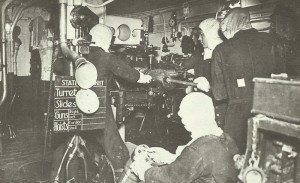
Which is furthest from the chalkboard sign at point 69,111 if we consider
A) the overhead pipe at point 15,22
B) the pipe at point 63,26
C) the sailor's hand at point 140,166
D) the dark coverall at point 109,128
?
the overhead pipe at point 15,22

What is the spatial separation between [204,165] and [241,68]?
1644mm

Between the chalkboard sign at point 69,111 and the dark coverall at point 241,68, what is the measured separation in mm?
1505

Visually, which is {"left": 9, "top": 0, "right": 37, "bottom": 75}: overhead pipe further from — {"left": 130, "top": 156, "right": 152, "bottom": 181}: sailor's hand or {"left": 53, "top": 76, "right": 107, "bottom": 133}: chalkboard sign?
{"left": 130, "top": 156, "right": 152, "bottom": 181}: sailor's hand

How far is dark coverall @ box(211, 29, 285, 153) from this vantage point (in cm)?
358

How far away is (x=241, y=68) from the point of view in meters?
3.60

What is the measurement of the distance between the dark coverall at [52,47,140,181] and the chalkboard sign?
1.69 feet

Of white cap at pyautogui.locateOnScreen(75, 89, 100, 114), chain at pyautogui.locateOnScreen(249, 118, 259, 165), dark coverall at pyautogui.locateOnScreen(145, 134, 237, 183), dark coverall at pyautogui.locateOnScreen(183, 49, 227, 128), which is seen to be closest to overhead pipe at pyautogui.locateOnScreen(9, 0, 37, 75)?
white cap at pyautogui.locateOnScreen(75, 89, 100, 114)

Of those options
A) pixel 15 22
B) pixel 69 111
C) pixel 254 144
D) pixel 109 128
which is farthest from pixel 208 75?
pixel 15 22

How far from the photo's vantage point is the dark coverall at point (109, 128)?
164 inches

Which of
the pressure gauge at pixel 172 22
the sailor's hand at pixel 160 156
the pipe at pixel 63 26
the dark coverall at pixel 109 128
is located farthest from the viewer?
the pressure gauge at pixel 172 22

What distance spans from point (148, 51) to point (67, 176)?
3.90 meters

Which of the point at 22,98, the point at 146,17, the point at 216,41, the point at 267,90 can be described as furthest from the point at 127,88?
the point at 22,98

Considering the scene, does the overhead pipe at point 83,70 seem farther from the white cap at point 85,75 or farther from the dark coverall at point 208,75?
the dark coverall at point 208,75

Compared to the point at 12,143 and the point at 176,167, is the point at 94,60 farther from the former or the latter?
the point at 12,143
